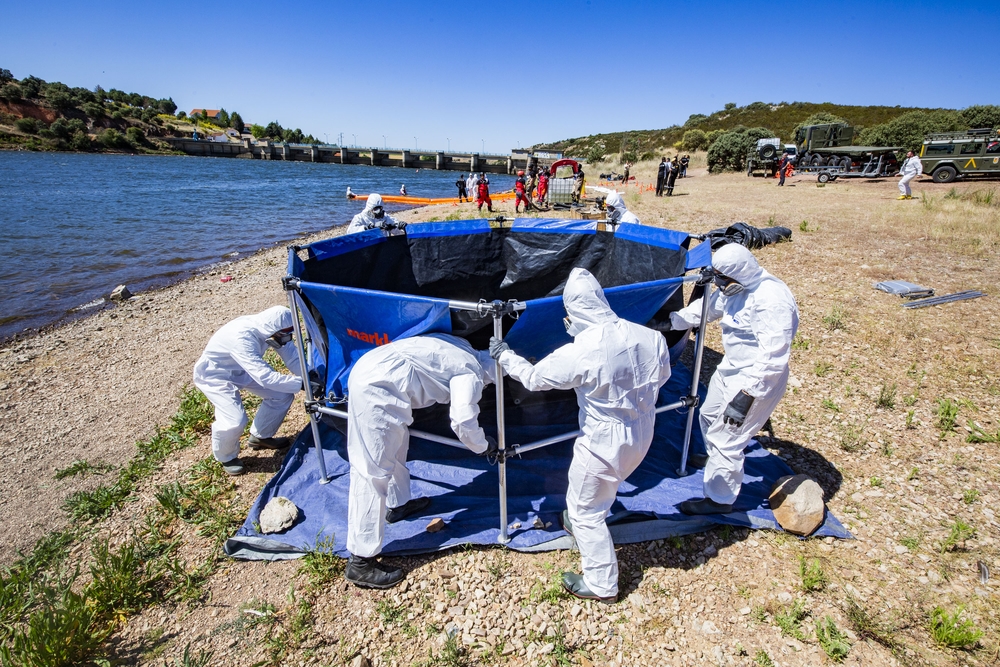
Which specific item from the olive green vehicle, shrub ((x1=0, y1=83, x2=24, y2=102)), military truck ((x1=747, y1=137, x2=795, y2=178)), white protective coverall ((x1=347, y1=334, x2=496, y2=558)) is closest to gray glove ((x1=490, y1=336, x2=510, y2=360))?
white protective coverall ((x1=347, y1=334, x2=496, y2=558))

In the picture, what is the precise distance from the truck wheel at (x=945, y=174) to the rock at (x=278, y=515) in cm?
2456

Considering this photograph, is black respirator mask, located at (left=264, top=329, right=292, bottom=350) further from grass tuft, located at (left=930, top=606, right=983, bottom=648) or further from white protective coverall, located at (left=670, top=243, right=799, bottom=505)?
grass tuft, located at (left=930, top=606, right=983, bottom=648)

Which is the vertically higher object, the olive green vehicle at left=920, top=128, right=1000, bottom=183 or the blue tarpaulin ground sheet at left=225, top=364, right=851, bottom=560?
the olive green vehicle at left=920, top=128, right=1000, bottom=183

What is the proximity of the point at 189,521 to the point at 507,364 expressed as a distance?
2.72 meters

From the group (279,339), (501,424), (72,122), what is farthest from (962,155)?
(72,122)

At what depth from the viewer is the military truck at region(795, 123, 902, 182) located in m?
21.1

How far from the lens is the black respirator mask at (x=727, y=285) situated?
3.21 metres

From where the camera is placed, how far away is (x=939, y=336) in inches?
223

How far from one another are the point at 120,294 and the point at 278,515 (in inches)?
364

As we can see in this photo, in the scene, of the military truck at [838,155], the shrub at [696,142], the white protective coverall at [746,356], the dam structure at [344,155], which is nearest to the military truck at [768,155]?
the military truck at [838,155]

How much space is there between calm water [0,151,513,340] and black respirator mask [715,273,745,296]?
1115cm

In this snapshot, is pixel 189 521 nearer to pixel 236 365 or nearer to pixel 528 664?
pixel 236 365

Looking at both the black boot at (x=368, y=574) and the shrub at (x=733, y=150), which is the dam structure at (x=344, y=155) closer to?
the shrub at (x=733, y=150)

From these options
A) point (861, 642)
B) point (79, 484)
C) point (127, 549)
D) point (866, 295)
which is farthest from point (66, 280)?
point (866, 295)
